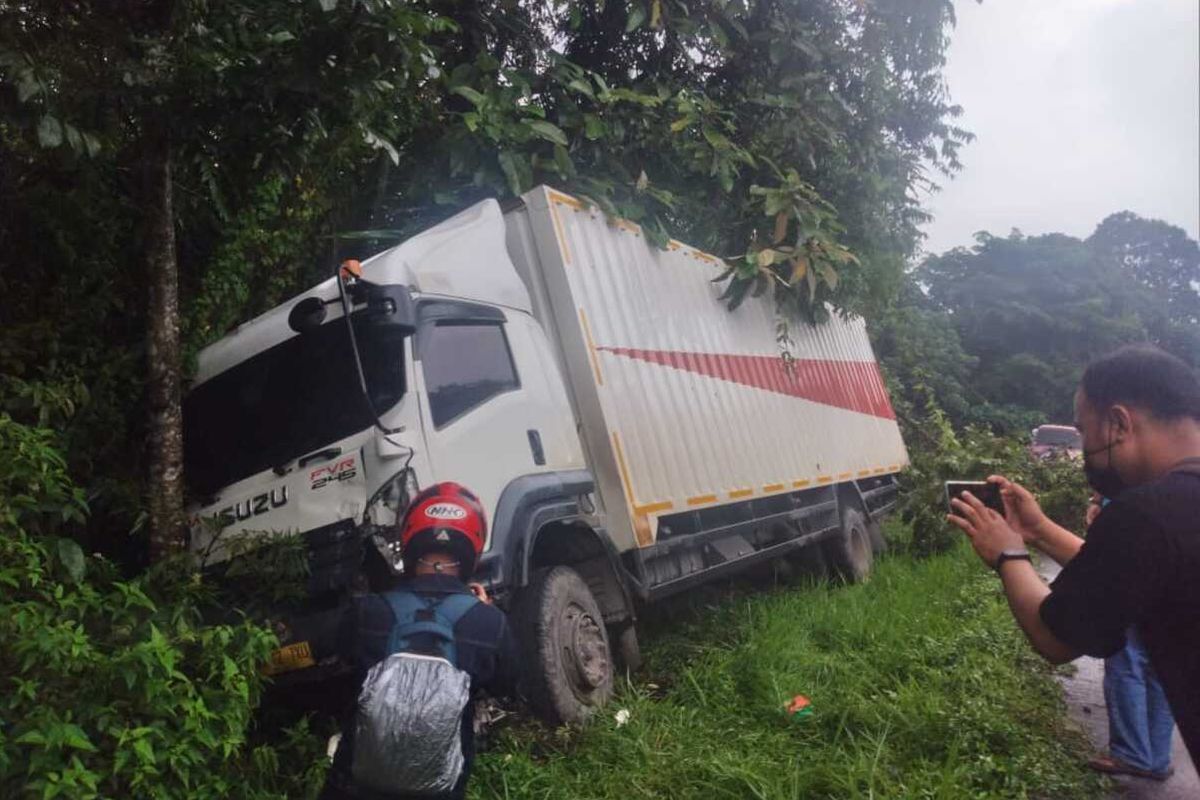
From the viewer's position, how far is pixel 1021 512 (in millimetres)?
2248

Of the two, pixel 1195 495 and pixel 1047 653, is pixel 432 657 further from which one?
pixel 1195 495

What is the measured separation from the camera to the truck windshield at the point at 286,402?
403 cm

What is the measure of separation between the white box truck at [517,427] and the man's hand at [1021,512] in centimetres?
227

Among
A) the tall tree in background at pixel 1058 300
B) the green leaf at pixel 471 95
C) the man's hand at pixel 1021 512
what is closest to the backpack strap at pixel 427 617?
the man's hand at pixel 1021 512

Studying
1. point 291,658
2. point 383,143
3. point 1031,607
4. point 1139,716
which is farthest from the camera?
point 383,143

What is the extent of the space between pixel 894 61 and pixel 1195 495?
9.19 metres

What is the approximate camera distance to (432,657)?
2250 mm

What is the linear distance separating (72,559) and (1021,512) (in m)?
3.07

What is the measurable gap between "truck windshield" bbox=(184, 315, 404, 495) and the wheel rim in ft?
4.54

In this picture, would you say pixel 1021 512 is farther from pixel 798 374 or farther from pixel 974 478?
pixel 974 478

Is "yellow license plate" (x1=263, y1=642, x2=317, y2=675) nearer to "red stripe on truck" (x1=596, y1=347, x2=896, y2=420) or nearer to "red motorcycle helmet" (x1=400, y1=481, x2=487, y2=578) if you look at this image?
"red motorcycle helmet" (x1=400, y1=481, x2=487, y2=578)

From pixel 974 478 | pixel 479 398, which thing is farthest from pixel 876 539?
pixel 479 398

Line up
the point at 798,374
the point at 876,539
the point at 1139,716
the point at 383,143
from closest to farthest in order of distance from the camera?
the point at 1139,716
the point at 383,143
the point at 798,374
the point at 876,539

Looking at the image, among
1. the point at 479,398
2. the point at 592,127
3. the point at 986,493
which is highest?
the point at 592,127
